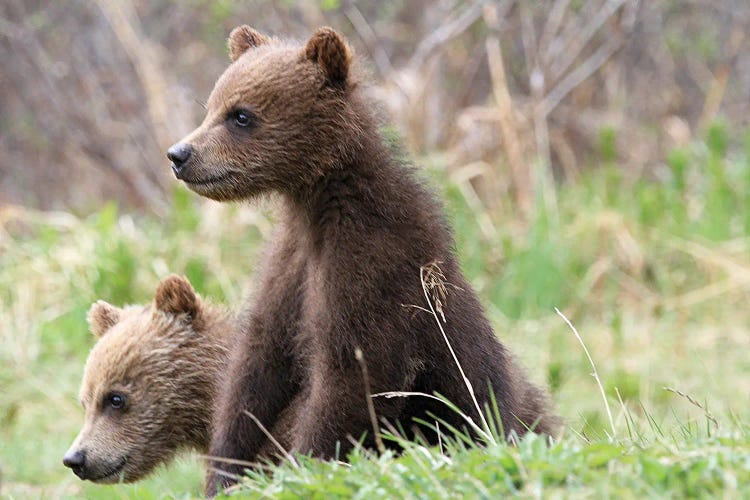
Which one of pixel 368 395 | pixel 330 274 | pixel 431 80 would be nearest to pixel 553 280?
pixel 431 80

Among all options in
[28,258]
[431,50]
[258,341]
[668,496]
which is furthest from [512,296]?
[668,496]

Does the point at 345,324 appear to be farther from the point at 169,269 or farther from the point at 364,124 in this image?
the point at 169,269

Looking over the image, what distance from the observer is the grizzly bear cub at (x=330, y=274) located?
4.17 meters

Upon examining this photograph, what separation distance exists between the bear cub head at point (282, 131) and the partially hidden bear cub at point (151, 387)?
3.34ft

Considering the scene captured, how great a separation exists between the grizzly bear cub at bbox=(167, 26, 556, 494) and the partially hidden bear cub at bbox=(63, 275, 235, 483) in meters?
0.62

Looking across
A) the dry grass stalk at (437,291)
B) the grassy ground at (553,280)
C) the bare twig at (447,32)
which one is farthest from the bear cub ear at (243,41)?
the bare twig at (447,32)

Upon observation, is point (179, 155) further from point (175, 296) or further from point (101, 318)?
point (101, 318)

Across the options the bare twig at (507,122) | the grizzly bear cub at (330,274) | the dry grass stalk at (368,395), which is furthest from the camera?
the bare twig at (507,122)

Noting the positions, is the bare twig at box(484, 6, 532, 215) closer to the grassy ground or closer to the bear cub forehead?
the grassy ground

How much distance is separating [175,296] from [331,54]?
4.91 feet

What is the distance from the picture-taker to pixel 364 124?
4.45 meters

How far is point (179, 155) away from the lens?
4352mm

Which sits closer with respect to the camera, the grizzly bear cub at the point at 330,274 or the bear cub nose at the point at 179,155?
the grizzly bear cub at the point at 330,274

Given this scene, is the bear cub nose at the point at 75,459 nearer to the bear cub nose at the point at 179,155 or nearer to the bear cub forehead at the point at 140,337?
the bear cub forehead at the point at 140,337
